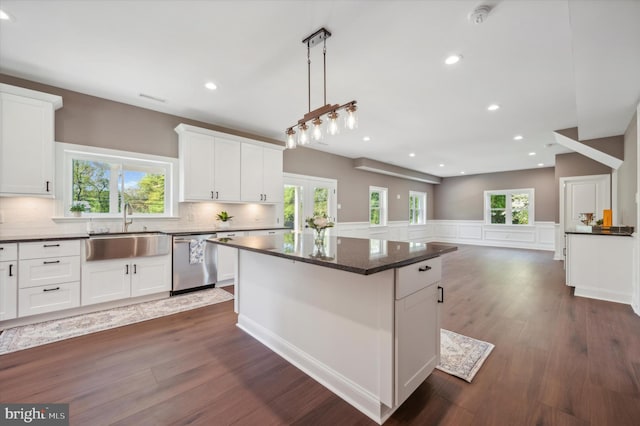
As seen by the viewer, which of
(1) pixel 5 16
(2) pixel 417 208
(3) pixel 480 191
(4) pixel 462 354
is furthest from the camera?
(2) pixel 417 208

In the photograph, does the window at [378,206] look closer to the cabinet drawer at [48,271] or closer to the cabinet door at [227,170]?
the cabinet door at [227,170]

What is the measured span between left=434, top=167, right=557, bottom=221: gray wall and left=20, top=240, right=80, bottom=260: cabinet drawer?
10926mm

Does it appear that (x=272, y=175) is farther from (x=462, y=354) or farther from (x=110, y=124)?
(x=462, y=354)

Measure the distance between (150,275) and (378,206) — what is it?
652cm

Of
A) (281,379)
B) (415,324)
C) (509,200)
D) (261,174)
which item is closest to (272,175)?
(261,174)

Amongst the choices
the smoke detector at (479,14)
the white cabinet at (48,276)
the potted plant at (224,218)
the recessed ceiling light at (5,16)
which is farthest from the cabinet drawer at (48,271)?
the smoke detector at (479,14)

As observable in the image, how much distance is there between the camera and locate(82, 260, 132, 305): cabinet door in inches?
120

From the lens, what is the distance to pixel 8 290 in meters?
2.64

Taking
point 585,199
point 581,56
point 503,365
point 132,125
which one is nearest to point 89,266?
point 132,125

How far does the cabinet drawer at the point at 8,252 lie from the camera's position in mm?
2598

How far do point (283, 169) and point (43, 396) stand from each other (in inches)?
179

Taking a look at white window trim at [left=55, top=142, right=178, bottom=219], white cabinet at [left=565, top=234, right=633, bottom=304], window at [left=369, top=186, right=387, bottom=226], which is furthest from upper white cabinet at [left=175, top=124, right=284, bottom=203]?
white cabinet at [left=565, top=234, right=633, bottom=304]

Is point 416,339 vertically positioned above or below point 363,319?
below

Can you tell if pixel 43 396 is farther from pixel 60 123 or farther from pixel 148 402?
pixel 60 123
